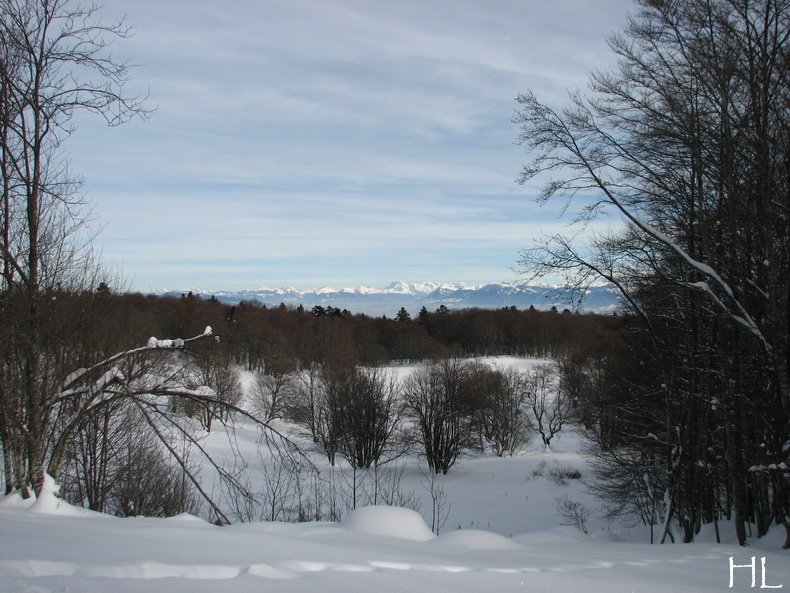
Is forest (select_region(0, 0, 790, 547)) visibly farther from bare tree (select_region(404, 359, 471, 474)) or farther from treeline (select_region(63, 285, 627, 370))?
bare tree (select_region(404, 359, 471, 474))

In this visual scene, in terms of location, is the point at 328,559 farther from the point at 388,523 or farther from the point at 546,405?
the point at 546,405

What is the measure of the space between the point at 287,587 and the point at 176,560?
80 centimetres

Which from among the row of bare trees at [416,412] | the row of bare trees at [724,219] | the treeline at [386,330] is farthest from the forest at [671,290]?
the row of bare trees at [416,412]

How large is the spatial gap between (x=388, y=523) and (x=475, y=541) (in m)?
0.88

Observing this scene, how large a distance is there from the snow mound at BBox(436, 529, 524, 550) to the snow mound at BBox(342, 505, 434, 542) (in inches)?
7.6

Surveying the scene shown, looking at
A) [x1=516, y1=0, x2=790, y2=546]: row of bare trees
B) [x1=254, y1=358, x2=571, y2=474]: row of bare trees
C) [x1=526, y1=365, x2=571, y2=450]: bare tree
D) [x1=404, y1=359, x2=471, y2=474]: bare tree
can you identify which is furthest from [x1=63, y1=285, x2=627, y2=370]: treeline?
[x1=516, y1=0, x2=790, y2=546]: row of bare trees

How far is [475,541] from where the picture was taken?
545cm

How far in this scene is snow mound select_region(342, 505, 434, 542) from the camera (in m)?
5.26

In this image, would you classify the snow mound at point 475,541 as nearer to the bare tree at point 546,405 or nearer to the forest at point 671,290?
the forest at point 671,290

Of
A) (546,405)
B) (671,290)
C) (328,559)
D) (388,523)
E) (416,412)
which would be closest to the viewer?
(328,559)

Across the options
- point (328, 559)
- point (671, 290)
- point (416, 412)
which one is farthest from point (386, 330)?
point (328, 559)

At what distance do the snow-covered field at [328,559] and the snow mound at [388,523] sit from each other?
13mm

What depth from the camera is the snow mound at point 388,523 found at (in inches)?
207

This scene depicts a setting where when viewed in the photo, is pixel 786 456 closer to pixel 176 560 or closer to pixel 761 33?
pixel 761 33
